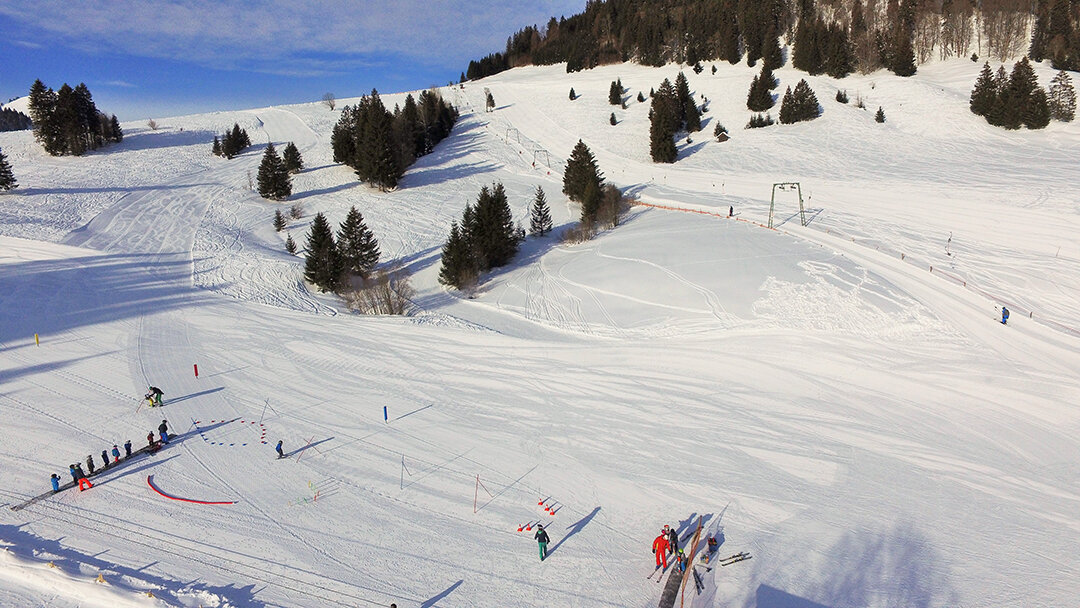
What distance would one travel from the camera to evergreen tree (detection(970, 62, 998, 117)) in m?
57.8

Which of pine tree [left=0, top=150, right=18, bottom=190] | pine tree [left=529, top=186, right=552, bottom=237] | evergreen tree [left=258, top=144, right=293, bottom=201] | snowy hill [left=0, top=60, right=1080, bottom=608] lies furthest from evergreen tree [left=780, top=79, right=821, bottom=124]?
pine tree [left=0, top=150, right=18, bottom=190]

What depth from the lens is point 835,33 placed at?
76875 mm

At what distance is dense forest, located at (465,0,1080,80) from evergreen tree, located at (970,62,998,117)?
16829 mm

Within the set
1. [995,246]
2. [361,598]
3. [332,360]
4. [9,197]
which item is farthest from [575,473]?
[9,197]

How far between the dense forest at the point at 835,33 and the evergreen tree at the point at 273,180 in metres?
67.8

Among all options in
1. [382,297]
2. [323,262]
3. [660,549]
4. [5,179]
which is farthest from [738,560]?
[5,179]

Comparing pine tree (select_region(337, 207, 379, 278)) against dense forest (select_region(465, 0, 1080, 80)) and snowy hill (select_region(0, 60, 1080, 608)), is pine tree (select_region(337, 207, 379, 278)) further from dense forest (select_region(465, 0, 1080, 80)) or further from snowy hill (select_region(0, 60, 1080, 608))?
dense forest (select_region(465, 0, 1080, 80))

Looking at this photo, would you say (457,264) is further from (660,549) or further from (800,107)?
(800,107)

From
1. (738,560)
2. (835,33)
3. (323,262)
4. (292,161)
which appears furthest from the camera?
(835,33)

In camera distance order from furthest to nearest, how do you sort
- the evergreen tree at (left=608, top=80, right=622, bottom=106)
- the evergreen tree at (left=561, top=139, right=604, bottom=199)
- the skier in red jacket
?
the evergreen tree at (left=608, top=80, right=622, bottom=106)
the evergreen tree at (left=561, top=139, right=604, bottom=199)
the skier in red jacket

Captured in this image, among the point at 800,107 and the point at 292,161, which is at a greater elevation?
the point at 800,107

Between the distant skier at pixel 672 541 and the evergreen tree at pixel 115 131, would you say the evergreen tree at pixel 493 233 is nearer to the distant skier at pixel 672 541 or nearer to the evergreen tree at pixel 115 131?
the distant skier at pixel 672 541

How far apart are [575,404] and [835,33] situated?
82.2 meters

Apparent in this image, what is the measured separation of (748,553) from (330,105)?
10177 cm
